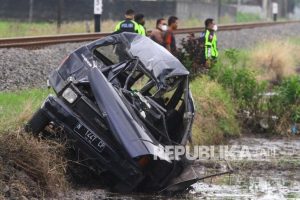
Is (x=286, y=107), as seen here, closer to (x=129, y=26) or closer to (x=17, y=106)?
(x=129, y=26)

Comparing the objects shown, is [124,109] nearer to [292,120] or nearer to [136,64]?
[136,64]

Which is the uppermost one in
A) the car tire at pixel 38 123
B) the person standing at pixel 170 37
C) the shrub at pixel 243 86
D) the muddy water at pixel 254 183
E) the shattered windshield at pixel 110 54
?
the shattered windshield at pixel 110 54

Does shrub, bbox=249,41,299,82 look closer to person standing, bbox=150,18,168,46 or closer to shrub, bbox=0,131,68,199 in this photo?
person standing, bbox=150,18,168,46

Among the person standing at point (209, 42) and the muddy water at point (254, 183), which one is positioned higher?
the person standing at point (209, 42)

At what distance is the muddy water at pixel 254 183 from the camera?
1006 cm

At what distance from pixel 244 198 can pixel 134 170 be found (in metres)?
1.53

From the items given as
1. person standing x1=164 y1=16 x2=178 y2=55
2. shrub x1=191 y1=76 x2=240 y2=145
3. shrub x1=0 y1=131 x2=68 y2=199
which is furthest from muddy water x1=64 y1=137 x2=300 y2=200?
person standing x1=164 y1=16 x2=178 y2=55

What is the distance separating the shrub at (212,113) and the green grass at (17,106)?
274cm

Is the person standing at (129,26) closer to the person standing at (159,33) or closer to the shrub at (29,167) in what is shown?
the person standing at (159,33)

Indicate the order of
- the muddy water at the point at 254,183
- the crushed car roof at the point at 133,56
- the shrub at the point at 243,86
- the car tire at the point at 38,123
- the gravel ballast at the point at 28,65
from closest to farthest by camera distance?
the car tire at the point at 38,123 → the muddy water at the point at 254,183 → the crushed car roof at the point at 133,56 → the gravel ballast at the point at 28,65 → the shrub at the point at 243,86

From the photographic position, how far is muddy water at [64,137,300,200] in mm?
10062

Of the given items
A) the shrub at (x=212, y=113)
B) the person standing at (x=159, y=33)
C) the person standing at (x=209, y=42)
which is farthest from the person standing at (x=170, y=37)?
the shrub at (x=212, y=113)

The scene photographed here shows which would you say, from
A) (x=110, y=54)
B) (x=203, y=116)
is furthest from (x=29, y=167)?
(x=203, y=116)

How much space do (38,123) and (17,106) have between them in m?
3.10
